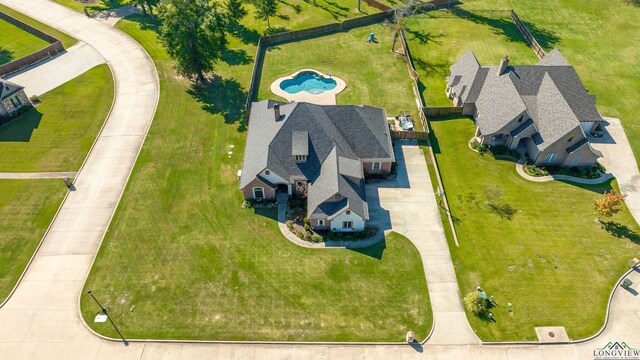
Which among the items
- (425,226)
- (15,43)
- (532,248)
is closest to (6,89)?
(15,43)

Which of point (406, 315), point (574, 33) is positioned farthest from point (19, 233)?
point (574, 33)

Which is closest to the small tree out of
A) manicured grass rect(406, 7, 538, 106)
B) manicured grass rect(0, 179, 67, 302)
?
manicured grass rect(406, 7, 538, 106)

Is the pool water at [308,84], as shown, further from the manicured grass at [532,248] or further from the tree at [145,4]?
the tree at [145,4]

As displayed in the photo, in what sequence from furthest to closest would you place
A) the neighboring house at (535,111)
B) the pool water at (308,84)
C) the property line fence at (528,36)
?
the property line fence at (528,36)
the pool water at (308,84)
the neighboring house at (535,111)

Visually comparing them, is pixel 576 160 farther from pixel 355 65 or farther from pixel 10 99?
pixel 10 99

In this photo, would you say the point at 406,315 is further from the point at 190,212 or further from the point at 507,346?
the point at 190,212

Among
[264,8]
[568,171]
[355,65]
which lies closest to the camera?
[568,171]

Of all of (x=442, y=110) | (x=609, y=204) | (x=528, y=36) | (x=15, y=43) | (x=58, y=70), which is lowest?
(x=15, y=43)

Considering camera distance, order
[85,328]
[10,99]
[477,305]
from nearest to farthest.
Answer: [85,328] → [477,305] → [10,99]

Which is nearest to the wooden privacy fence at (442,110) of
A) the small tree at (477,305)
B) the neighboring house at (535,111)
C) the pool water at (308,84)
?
the neighboring house at (535,111)
